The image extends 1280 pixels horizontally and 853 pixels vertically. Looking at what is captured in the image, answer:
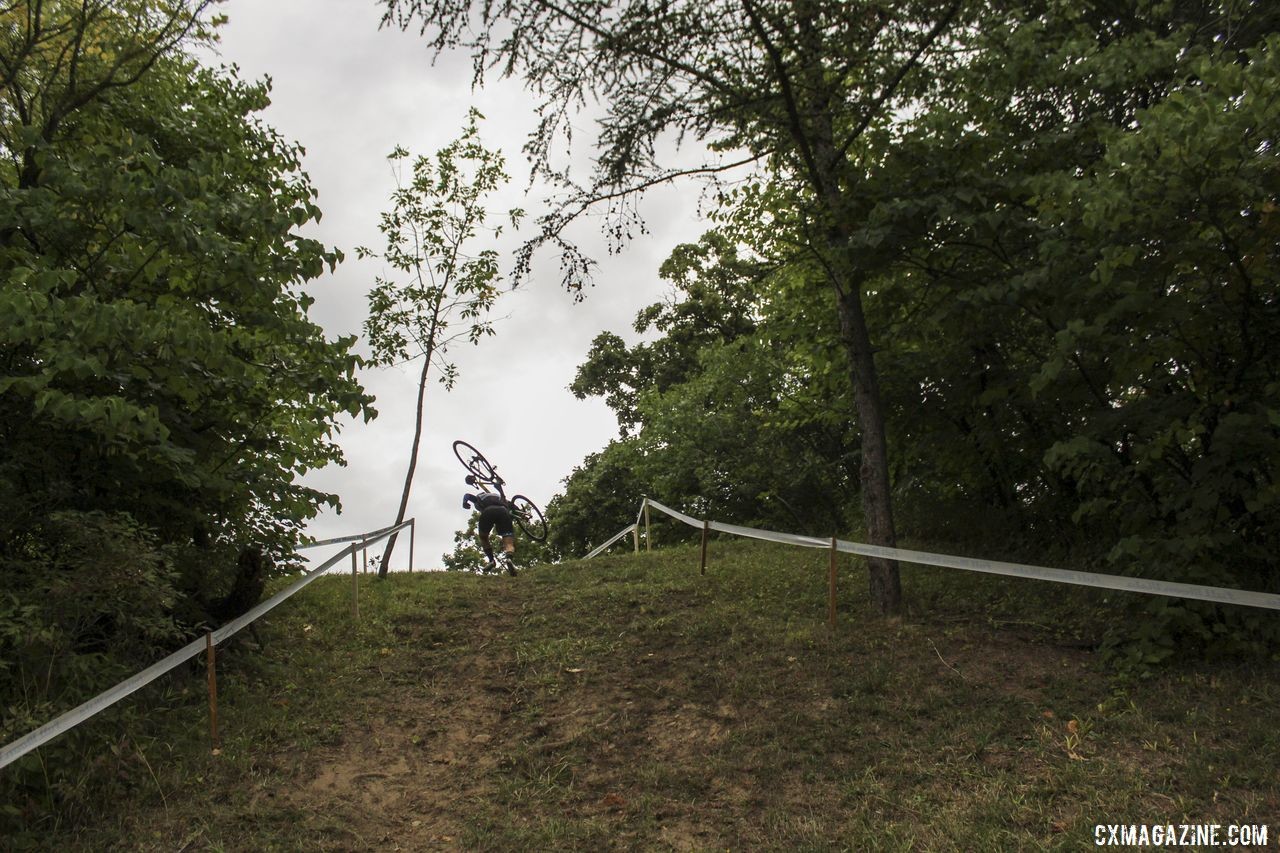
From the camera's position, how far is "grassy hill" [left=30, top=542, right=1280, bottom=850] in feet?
17.3

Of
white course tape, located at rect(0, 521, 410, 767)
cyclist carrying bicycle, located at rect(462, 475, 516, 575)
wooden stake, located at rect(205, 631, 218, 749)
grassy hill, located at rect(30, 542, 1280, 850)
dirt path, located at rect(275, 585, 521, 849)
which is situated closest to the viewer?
white course tape, located at rect(0, 521, 410, 767)

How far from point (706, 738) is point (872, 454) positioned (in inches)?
148

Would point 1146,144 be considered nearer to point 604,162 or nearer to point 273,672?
point 604,162

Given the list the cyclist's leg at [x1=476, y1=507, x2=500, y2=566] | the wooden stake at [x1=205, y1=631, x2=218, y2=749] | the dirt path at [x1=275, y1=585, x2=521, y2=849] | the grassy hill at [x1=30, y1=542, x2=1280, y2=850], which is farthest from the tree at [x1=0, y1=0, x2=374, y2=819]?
the cyclist's leg at [x1=476, y1=507, x2=500, y2=566]

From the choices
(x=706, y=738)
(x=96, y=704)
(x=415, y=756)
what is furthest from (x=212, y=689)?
(x=706, y=738)

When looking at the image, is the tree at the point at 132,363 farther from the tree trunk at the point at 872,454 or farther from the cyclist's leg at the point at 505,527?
the cyclist's leg at the point at 505,527

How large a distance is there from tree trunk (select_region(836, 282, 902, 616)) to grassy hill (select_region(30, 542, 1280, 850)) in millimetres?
352

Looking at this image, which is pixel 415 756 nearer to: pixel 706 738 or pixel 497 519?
pixel 706 738

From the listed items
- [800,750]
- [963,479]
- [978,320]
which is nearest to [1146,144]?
[978,320]

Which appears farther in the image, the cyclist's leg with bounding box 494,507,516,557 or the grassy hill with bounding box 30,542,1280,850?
the cyclist's leg with bounding box 494,507,516,557

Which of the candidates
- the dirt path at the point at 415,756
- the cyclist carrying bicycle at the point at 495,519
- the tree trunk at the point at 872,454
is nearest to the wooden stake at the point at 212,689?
the dirt path at the point at 415,756

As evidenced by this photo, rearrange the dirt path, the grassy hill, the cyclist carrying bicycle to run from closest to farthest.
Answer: the grassy hill
the dirt path
the cyclist carrying bicycle

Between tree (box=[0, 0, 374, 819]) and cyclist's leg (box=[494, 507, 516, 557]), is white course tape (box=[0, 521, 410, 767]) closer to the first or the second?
tree (box=[0, 0, 374, 819])

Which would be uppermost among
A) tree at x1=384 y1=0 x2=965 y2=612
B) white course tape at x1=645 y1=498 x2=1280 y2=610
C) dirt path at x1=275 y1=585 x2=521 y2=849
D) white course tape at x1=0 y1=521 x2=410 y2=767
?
tree at x1=384 y1=0 x2=965 y2=612
